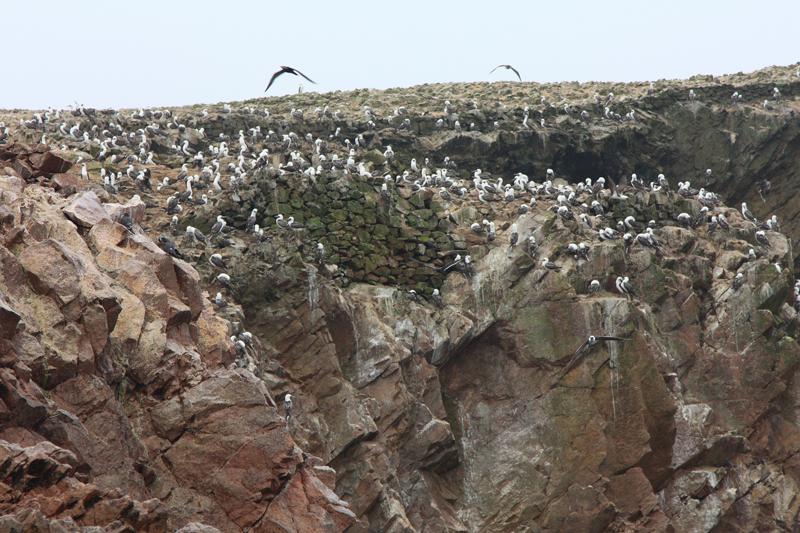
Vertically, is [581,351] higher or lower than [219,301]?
lower

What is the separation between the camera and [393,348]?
34.3m

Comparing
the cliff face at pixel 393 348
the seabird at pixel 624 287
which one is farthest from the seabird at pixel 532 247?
the seabird at pixel 624 287

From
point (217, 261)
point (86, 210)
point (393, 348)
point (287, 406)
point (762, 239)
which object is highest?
point (86, 210)

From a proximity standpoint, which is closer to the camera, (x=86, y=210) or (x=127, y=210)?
(x=86, y=210)

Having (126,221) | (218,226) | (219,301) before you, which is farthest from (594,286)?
(126,221)

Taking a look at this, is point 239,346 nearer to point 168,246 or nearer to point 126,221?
point 126,221

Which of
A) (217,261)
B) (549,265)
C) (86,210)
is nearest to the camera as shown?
(86,210)

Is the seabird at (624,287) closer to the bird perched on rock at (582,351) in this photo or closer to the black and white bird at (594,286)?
the black and white bird at (594,286)

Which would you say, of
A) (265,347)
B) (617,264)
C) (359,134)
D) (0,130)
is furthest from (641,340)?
(0,130)

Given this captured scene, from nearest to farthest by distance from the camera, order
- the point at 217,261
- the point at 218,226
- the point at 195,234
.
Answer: the point at 217,261
the point at 195,234
the point at 218,226

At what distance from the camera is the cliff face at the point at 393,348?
75.2 ft

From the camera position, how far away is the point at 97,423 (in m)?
21.6

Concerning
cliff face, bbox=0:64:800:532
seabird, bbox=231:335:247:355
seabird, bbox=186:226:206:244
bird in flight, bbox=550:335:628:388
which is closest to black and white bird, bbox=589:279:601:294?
cliff face, bbox=0:64:800:532

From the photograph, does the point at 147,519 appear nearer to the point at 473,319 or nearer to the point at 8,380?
the point at 8,380
